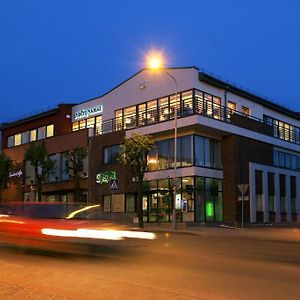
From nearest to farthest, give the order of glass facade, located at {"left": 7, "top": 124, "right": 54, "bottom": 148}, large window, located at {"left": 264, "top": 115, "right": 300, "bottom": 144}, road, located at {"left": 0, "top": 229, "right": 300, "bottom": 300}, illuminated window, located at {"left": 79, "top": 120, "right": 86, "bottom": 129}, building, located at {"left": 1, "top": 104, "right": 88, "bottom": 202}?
road, located at {"left": 0, "top": 229, "right": 300, "bottom": 300} → large window, located at {"left": 264, "top": 115, "right": 300, "bottom": 144} → building, located at {"left": 1, "top": 104, "right": 88, "bottom": 202} → illuminated window, located at {"left": 79, "top": 120, "right": 86, "bottom": 129} → glass facade, located at {"left": 7, "top": 124, "right": 54, "bottom": 148}

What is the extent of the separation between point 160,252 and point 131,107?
32.4 meters

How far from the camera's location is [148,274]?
11.8 metres

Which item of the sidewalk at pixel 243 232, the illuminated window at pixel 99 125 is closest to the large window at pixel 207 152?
the sidewalk at pixel 243 232

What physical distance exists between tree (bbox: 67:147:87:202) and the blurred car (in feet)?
109

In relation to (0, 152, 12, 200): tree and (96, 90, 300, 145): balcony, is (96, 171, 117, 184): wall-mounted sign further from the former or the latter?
(0, 152, 12, 200): tree

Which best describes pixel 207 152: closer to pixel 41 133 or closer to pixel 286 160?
pixel 286 160

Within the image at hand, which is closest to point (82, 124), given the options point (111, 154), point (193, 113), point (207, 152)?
point (111, 154)

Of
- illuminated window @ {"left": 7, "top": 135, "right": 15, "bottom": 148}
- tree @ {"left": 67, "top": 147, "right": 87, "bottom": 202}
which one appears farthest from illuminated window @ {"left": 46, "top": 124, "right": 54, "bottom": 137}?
tree @ {"left": 67, "top": 147, "right": 87, "bottom": 202}

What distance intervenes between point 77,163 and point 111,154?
3.74 meters

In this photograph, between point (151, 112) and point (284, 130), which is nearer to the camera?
point (151, 112)

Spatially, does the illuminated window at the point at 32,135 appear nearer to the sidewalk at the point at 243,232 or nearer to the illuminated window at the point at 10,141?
the illuminated window at the point at 10,141

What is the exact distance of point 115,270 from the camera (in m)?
12.3

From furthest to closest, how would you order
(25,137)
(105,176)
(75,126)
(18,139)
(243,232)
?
(18,139) → (25,137) → (75,126) → (105,176) → (243,232)

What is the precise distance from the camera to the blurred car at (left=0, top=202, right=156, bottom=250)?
1443 cm
